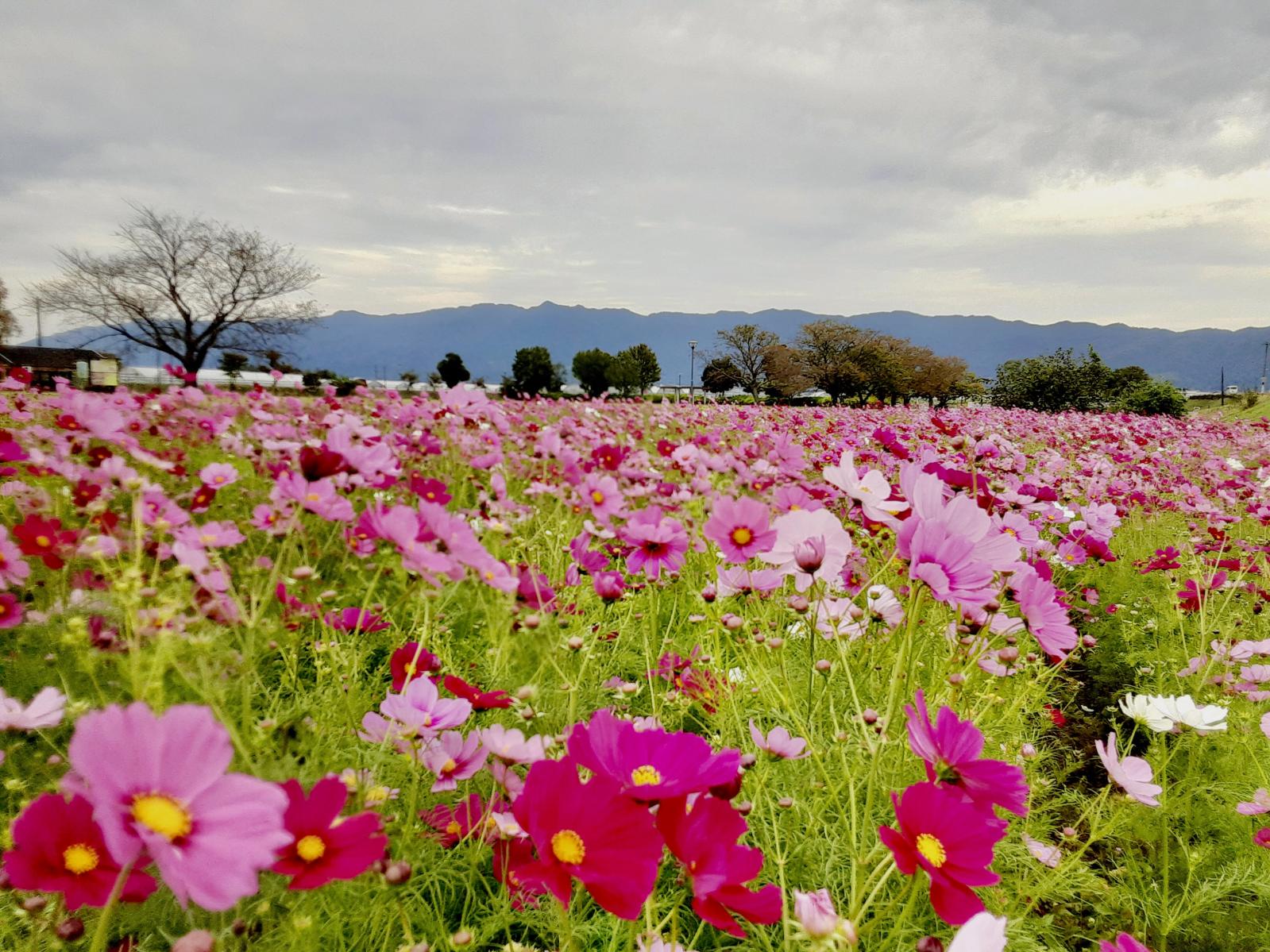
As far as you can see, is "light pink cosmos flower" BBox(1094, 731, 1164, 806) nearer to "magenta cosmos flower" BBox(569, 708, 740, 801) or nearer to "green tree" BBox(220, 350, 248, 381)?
"magenta cosmos flower" BBox(569, 708, 740, 801)

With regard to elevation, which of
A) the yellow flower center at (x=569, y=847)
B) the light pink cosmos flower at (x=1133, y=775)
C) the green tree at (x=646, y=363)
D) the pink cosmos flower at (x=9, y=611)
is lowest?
the light pink cosmos flower at (x=1133, y=775)

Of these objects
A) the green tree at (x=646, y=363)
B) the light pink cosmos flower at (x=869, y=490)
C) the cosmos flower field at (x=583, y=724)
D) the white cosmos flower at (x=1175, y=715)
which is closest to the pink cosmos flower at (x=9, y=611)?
the cosmos flower field at (x=583, y=724)

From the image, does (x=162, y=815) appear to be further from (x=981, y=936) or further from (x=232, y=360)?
(x=232, y=360)

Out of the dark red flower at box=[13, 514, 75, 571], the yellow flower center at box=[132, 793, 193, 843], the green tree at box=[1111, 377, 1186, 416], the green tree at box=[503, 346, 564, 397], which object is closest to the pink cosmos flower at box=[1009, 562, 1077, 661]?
the yellow flower center at box=[132, 793, 193, 843]

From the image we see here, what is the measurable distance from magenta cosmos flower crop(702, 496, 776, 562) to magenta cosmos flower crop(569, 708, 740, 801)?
604mm

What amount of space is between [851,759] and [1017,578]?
649mm

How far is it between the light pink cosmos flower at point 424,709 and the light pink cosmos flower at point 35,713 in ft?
1.52

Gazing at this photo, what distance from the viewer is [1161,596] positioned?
355cm

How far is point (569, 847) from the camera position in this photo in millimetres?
563

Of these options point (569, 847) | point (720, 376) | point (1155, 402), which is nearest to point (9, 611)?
point (569, 847)

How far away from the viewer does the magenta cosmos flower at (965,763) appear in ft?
2.19

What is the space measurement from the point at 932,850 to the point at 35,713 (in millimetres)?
1167

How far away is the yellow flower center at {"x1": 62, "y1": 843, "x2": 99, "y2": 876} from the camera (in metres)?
0.53

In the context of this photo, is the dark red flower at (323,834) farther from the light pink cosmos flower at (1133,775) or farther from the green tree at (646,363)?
the green tree at (646,363)
